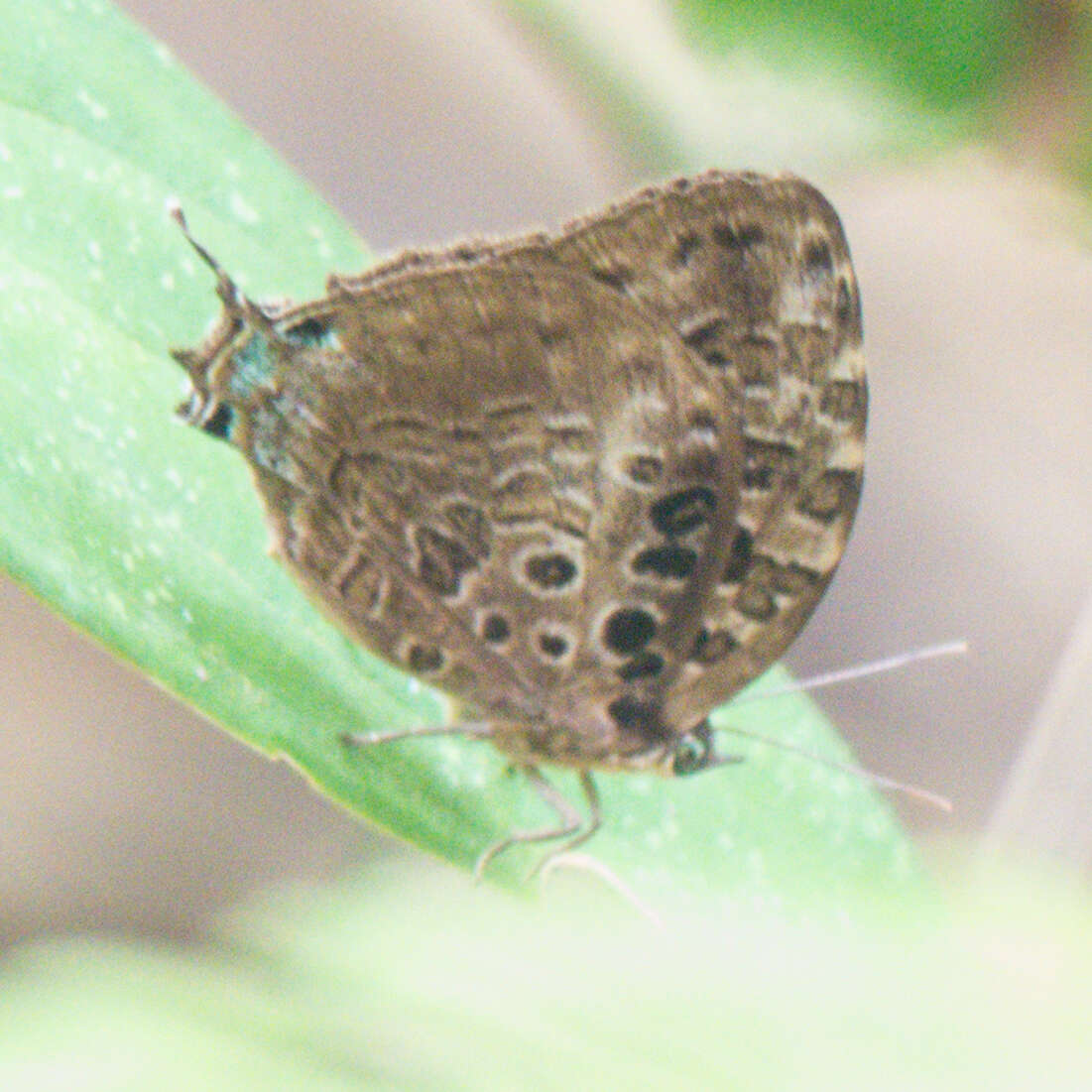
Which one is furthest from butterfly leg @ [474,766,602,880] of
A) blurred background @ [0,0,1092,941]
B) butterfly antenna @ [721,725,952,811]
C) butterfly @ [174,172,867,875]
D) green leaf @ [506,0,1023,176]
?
blurred background @ [0,0,1092,941]

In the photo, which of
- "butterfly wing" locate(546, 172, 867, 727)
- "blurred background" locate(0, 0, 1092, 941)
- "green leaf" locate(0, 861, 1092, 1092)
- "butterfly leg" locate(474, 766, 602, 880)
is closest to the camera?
"green leaf" locate(0, 861, 1092, 1092)

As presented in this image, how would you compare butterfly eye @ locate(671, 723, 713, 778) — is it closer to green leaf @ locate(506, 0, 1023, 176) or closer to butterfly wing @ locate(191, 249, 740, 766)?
butterfly wing @ locate(191, 249, 740, 766)

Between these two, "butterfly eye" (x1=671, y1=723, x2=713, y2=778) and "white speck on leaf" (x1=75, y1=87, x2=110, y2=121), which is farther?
"butterfly eye" (x1=671, y1=723, x2=713, y2=778)

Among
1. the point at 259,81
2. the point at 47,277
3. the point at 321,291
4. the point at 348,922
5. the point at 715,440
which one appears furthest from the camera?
the point at 259,81

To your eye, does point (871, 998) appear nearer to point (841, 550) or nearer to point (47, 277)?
point (841, 550)

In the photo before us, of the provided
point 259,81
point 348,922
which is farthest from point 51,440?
point 259,81

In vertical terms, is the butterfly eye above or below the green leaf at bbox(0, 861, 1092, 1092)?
above

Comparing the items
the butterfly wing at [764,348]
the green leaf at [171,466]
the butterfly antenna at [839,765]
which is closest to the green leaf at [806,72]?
the butterfly wing at [764,348]
